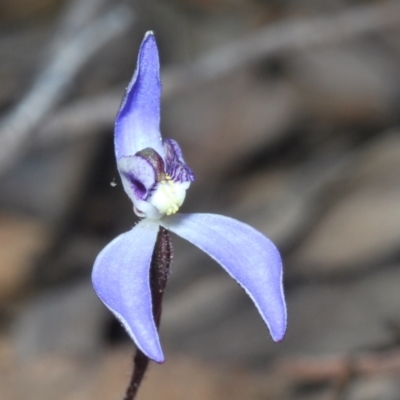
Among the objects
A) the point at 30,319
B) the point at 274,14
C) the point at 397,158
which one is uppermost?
the point at 274,14

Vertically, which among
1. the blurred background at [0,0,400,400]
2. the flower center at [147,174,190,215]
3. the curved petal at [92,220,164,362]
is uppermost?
the blurred background at [0,0,400,400]

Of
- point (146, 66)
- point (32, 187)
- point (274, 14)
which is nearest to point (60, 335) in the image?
point (32, 187)

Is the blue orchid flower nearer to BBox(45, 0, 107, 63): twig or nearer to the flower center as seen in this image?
the flower center

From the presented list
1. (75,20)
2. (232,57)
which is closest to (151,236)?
(75,20)

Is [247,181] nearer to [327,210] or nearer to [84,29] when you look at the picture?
[327,210]

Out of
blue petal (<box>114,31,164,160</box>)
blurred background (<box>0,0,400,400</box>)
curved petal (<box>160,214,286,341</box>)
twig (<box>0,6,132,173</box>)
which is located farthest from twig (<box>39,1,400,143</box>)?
curved petal (<box>160,214,286,341</box>)

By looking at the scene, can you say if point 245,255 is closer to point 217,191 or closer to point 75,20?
point 75,20

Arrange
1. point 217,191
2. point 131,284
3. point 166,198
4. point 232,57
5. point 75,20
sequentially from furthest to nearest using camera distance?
1. point 217,191
2. point 232,57
3. point 75,20
4. point 166,198
5. point 131,284
